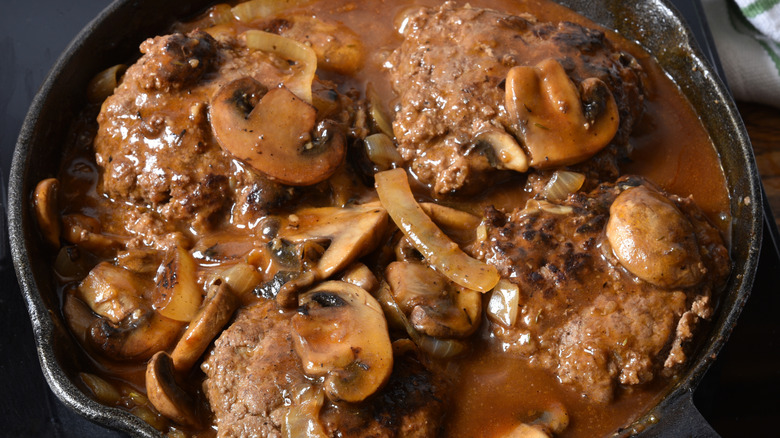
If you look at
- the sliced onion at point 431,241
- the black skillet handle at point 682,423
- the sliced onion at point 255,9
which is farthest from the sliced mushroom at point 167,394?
the sliced onion at point 255,9

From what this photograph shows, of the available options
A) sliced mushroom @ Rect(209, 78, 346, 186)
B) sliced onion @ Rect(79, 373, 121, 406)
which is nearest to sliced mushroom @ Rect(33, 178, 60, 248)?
sliced onion @ Rect(79, 373, 121, 406)

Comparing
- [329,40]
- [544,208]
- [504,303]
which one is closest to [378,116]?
[329,40]

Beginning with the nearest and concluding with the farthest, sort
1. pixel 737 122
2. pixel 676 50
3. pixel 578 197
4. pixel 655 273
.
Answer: pixel 655 273, pixel 578 197, pixel 737 122, pixel 676 50

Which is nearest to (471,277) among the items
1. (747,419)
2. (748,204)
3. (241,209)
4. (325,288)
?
(325,288)

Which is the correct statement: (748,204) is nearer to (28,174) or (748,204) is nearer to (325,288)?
(325,288)

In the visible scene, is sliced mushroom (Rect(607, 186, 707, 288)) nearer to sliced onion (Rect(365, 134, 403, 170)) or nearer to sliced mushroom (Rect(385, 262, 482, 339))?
sliced mushroom (Rect(385, 262, 482, 339))

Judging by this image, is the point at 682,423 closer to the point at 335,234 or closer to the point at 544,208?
the point at 544,208

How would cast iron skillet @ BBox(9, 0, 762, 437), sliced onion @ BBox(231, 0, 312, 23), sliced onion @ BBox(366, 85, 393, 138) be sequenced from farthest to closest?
sliced onion @ BBox(231, 0, 312, 23), sliced onion @ BBox(366, 85, 393, 138), cast iron skillet @ BBox(9, 0, 762, 437)

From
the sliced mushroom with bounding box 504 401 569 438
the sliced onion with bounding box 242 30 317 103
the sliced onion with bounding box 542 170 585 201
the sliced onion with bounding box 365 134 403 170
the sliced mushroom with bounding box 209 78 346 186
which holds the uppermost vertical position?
the sliced onion with bounding box 242 30 317 103
